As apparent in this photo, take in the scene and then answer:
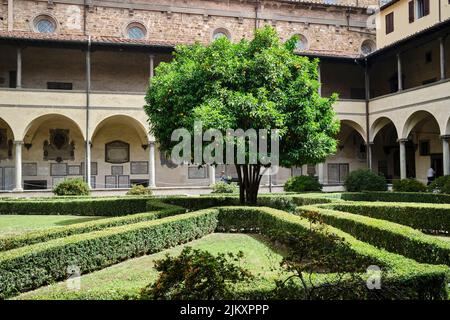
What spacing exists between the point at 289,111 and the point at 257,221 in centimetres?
358

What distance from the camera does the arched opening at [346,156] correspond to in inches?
1195

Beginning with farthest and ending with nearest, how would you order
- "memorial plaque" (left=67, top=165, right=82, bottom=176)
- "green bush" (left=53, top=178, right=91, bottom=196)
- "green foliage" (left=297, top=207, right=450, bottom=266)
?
"memorial plaque" (left=67, top=165, right=82, bottom=176), "green bush" (left=53, top=178, right=91, bottom=196), "green foliage" (left=297, top=207, right=450, bottom=266)

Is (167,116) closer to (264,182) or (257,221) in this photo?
(257,221)

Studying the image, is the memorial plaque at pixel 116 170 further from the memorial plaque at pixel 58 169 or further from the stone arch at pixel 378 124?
the stone arch at pixel 378 124

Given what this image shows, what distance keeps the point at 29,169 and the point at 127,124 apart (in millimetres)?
6476

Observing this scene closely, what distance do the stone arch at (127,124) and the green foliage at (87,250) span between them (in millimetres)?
13974

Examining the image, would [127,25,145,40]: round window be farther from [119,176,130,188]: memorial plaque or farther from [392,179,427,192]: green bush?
[392,179,427,192]: green bush

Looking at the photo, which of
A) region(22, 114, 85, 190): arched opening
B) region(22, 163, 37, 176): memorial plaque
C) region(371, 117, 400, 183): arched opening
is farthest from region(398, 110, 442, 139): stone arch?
region(22, 163, 37, 176): memorial plaque

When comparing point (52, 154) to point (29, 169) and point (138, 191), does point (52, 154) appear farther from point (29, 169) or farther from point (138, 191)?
point (138, 191)

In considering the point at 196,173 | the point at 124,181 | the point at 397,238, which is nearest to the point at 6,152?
the point at 124,181

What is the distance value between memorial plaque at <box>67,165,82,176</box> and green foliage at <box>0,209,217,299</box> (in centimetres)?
1671

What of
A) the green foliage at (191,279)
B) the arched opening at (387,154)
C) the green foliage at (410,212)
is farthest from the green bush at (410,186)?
the green foliage at (191,279)

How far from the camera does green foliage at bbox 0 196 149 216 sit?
1625 centimetres
